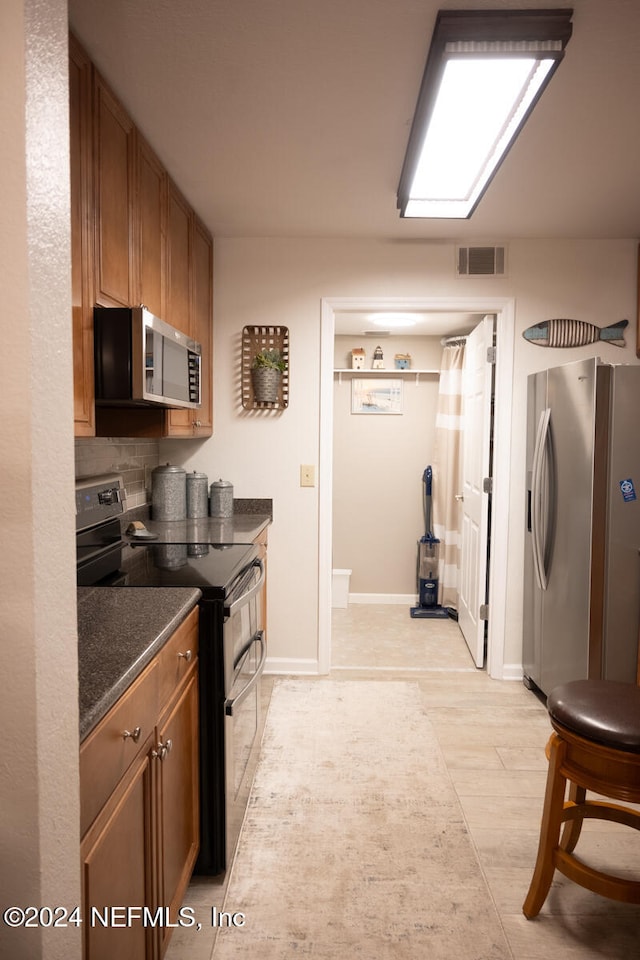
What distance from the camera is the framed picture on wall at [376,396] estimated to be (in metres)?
4.99

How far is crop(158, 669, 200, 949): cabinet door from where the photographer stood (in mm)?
1434

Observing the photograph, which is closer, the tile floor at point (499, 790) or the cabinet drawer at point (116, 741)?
the cabinet drawer at point (116, 741)

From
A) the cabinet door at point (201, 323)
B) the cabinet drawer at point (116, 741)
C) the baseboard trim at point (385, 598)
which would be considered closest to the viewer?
the cabinet drawer at point (116, 741)

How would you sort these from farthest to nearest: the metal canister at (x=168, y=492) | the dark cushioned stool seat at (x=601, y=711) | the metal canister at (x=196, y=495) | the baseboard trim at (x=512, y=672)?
1. the baseboard trim at (x=512, y=672)
2. the metal canister at (x=196, y=495)
3. the metal canister at (x=168, y=492)
4. the dark cushioned stool seat at (x=601, y=711)

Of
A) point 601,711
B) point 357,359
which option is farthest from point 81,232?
point 357,359

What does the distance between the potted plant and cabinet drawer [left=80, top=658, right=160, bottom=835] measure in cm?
213

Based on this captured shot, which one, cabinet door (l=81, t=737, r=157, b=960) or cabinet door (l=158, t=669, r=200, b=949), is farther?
cabinet door (l=158, t=669, r=200, b=949)

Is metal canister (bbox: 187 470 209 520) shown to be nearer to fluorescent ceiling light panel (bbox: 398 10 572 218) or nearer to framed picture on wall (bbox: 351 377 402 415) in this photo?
fluorescent ceiling light panel (bbox: 398 10 572 218)

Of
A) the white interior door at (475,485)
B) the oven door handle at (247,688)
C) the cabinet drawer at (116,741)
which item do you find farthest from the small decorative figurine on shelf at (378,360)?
the cabinet drawer at (116,741)

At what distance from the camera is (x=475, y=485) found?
3.82 meters

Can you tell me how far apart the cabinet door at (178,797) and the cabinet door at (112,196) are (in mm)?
1203

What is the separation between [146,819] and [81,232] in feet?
4.87

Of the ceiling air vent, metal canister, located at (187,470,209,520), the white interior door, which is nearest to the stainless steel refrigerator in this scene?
the white interior door

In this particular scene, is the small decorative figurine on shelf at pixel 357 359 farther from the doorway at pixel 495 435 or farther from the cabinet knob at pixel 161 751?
the cabinet knob at pixel 161 751
